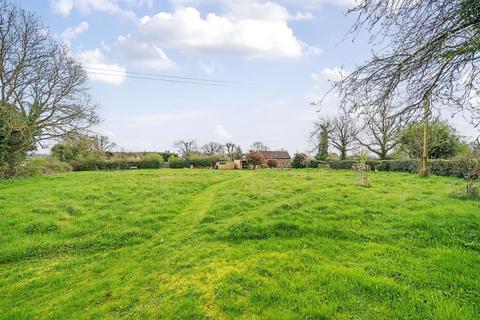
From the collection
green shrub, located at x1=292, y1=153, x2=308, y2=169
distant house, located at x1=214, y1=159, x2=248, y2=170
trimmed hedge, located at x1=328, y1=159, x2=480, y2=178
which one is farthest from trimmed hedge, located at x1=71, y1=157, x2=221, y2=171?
trimmed hedge, located at x1=328, y1=159, x2=480, y2=178

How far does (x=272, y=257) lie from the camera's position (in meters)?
5.21

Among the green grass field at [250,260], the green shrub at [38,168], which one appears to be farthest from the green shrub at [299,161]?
the green shrub at [38,168]

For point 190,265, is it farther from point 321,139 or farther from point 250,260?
point 321,139

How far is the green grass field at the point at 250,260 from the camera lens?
3.78 metres

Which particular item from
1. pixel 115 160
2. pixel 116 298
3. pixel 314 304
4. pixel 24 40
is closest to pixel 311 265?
pixel 314 304

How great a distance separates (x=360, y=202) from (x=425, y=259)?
385 centimetres

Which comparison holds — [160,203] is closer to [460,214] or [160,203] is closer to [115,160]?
[460,214]

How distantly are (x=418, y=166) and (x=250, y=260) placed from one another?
2163 centimetres

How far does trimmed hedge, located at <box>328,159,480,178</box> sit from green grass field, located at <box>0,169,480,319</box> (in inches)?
209

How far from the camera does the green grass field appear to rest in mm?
3781

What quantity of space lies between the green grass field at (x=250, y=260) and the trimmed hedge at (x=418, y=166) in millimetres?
5317

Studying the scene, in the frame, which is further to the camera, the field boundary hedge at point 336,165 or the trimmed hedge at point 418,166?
the field boundary hedge at point 336,165

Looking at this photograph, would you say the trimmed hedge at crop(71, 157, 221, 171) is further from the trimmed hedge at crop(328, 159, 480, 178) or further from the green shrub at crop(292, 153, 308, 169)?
the trimmed hedge at crop(328, 159, 480, 178)

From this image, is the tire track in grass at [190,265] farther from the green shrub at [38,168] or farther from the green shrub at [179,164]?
the green shrub at [179,164]
